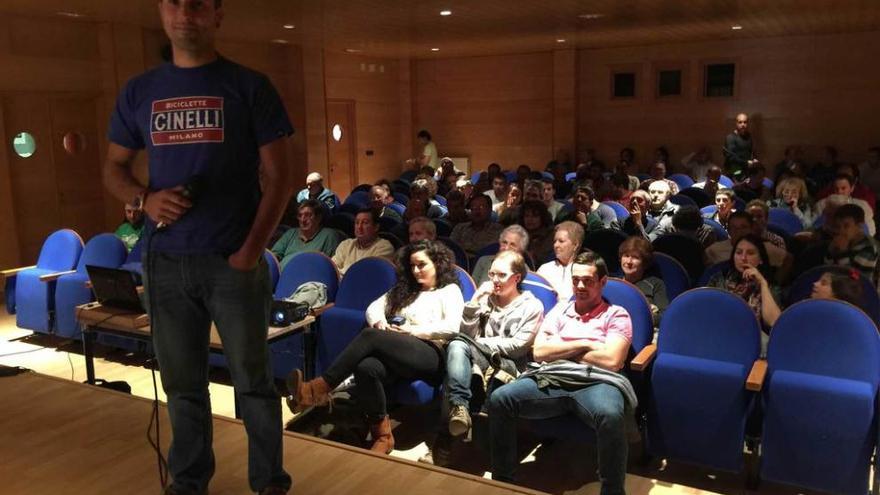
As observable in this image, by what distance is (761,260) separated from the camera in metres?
4.27

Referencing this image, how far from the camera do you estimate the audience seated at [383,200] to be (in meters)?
7.59

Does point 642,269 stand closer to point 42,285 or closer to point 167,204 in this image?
point 167,204

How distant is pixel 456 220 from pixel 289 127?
5.12 metres

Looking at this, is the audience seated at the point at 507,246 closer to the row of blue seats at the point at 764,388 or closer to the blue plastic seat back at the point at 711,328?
the row of blue seats at the point at 764,388

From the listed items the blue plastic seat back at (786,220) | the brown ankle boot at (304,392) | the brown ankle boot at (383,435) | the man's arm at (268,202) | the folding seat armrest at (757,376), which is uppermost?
the man's arm at (268,202)

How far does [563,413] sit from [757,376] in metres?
0.88

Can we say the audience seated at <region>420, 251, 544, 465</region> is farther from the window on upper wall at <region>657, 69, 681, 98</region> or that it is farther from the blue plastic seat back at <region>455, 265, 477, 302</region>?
the window on upper wall at <region>657, 69, 681, 98</region>

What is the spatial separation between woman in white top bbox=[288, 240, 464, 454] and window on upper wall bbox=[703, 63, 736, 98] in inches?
393

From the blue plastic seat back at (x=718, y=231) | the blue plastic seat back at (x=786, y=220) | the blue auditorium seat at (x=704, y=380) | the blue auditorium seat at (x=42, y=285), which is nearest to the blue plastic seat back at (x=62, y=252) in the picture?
the blue auditorium seat at (x=42, y=285)

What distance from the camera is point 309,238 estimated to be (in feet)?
20.1

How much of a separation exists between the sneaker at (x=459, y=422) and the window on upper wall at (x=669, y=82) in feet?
35.3

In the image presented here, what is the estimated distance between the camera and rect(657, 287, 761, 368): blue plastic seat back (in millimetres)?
3609

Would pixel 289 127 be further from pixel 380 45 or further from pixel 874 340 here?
pixel 380 45

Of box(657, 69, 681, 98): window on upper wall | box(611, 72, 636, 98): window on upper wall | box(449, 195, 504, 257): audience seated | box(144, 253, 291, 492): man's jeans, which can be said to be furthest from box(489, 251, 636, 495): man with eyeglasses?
box(611, 72, 636, 98): window on upper wall
